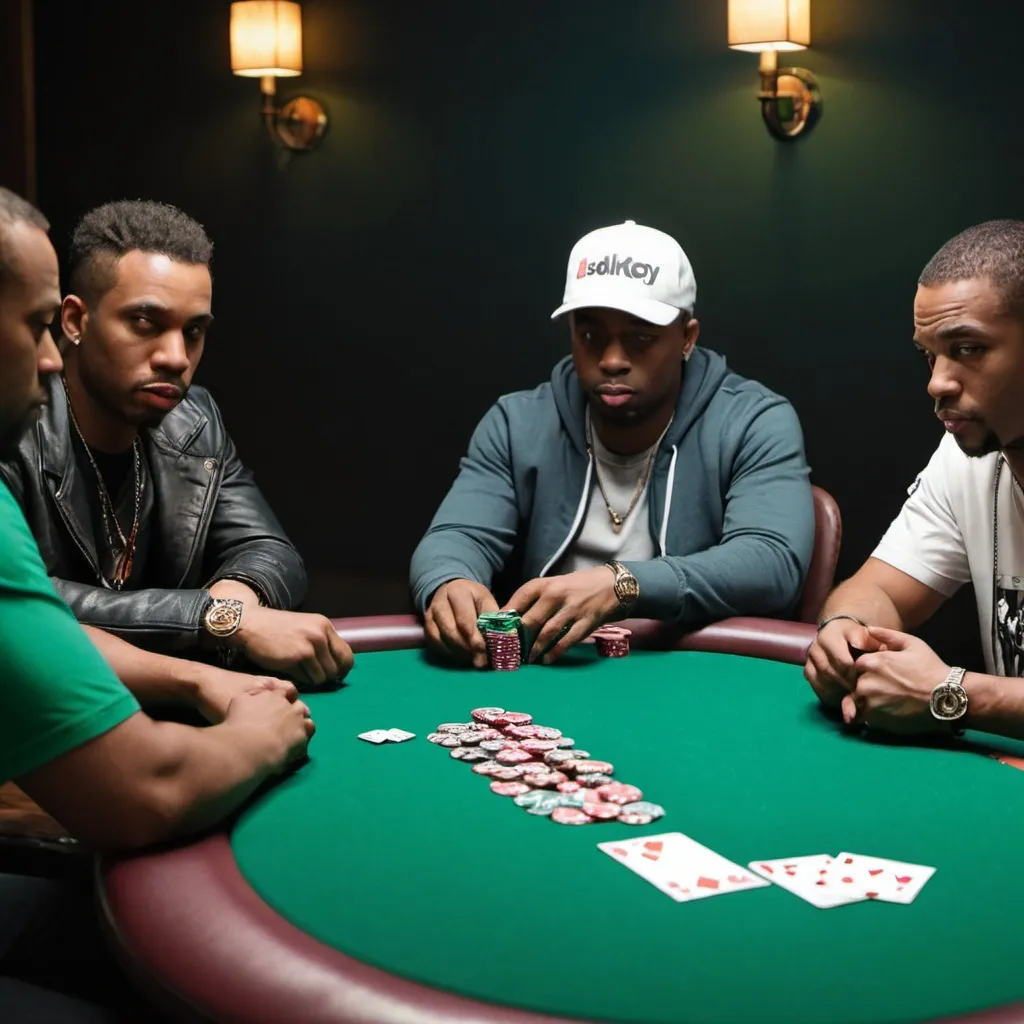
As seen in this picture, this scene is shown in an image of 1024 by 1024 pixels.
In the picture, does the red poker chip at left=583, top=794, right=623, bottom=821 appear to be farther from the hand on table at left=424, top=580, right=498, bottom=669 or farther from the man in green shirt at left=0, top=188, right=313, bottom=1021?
the hand on table at left=424, top=580, right=498, bottom=669

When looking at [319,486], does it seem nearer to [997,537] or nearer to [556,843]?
[997,537]

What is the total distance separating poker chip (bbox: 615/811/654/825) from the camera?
5.41 feet

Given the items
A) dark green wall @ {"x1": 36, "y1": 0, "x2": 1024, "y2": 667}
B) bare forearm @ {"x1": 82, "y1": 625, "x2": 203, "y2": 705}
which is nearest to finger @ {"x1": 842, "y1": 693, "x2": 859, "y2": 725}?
bare forearm @ {"x1": 82, "y1": 625, "x2": 203, "y2": 705}

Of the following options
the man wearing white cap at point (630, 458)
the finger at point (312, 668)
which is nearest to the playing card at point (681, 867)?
the finger at point (312, 668)

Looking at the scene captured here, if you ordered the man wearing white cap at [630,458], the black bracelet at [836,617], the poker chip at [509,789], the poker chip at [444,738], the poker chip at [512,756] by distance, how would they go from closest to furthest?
the poker chip at [509,789]
the poker chip at [512,756]
the poker chip at [444,738]
the black bracelet at [836,617]
the man wearing white cap at [630,458]

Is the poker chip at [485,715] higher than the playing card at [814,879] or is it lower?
lower

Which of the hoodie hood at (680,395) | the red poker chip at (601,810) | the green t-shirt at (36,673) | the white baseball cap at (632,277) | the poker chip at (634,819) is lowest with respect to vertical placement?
the poker chip at (634,819)

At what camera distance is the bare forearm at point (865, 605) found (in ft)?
8.10

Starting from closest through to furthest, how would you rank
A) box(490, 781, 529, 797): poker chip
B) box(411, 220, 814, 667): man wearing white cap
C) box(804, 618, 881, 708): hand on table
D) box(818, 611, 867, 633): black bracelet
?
box(490, 781, 529, 797): poker chip < box(804, 618, 881, 708): hand on table < box(818, 611, 867, 633): black bracelet < box(411, 220, 814, 667): man wearing white cap

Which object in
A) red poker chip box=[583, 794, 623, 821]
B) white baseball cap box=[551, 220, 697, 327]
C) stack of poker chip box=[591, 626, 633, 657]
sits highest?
white baseball cap box=[551, 220, 697, 327]

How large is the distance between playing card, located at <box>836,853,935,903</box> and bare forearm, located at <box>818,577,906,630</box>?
915 mm

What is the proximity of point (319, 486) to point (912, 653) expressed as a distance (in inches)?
142

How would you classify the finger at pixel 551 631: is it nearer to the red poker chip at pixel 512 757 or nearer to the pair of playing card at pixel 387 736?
the pair of playing card at pixel 387 736

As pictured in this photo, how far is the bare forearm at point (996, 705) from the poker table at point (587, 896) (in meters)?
0.03
